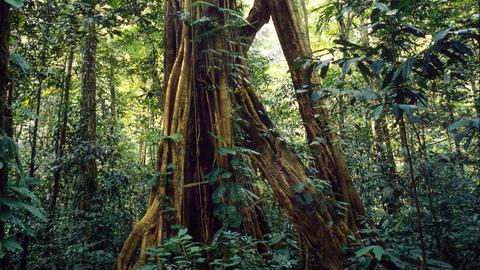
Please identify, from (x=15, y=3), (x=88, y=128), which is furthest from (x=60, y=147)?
(x=15, y=3)

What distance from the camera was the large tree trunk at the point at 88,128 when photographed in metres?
4.36

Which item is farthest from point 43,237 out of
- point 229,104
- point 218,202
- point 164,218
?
point 229,104

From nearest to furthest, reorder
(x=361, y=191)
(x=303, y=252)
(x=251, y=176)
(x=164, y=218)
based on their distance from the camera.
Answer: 1. (x=164, y=218)
2. (x=251, y=176)
3. (x=303, y=252)
4. (x=361, y=191)

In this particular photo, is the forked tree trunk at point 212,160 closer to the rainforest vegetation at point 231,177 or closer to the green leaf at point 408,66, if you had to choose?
the rainforest vegetation at point 231,177

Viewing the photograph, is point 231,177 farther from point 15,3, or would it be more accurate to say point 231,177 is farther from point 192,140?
point 15,3

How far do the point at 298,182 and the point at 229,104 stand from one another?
3.13ft

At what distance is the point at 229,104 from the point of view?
135 inches

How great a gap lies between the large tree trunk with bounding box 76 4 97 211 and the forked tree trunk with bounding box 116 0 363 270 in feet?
4.45

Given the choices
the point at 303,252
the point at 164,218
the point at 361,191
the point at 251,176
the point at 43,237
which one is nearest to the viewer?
the point at 164,218

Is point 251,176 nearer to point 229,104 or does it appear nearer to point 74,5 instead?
point 229,104

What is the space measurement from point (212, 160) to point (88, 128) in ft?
7.75

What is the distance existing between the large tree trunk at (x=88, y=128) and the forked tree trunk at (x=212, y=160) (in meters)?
1.36

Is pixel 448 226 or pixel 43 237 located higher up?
pixel 43 237

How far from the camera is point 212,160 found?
3502 millimetres
